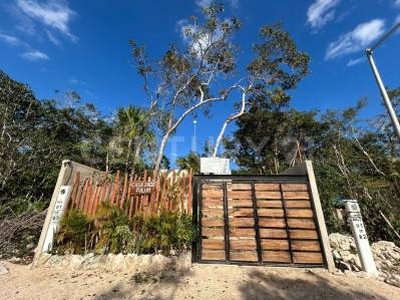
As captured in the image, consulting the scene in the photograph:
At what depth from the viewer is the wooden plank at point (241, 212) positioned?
5.24 meters

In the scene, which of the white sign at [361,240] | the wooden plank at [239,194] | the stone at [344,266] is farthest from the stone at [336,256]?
the wooden plank at [239,194]

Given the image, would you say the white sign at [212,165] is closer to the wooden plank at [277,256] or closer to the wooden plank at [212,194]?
the wooden plank at [212,194]

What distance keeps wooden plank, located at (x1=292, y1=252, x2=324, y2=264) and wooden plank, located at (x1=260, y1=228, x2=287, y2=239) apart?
420mm

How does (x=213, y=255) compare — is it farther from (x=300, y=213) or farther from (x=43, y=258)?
(x=43, y=258)

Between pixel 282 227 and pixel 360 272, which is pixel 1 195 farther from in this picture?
pixel 360 272

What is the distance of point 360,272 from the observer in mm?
4355

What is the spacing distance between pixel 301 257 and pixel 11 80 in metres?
14.7

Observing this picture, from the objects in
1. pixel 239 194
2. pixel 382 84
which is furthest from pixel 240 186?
pixel 382 84

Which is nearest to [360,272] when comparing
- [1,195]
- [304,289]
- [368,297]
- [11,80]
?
[368,297]

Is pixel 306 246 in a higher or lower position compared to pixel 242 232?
lower

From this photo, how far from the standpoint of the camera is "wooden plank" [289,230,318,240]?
4934 millimetres

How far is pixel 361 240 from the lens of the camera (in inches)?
182

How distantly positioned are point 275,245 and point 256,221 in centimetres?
61

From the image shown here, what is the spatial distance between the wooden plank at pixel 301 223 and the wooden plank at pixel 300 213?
89 mm
